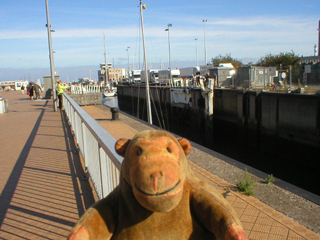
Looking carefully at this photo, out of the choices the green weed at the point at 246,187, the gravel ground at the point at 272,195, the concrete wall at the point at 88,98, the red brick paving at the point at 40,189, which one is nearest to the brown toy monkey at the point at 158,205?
the red brick paving at the point at 40,189

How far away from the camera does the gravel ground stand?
453 centimetres

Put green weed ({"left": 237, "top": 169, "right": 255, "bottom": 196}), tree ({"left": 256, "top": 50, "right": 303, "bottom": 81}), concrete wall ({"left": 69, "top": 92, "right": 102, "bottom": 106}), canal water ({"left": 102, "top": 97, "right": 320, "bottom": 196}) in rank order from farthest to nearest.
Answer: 1. tree ({"left": 256, "top": 50, "right": 303, "bottom": 81})
2. concrete wall ({"left": 69, "top": 92, "right": 102, "bottom": 106})
3. canal water ({"left": 102, "top": 97, "right": 320, "bottom": 196})
4. green weed ({"left": 237, "top": 169, "right": 255, "bottom": 196})

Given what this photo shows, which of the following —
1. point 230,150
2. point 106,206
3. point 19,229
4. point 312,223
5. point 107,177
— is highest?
point 106,206

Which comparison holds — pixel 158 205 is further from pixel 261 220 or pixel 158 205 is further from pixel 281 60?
pixel 281 60

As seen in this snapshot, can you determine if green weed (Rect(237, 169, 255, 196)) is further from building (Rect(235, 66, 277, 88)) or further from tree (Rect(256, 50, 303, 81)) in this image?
tree (Rect(256, 50, 303, 81))

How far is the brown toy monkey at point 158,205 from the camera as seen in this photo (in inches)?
→ 67.7

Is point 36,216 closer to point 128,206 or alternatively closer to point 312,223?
point 128,206

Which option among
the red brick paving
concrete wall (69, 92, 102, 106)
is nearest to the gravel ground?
the red brick paving

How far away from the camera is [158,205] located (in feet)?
5.61

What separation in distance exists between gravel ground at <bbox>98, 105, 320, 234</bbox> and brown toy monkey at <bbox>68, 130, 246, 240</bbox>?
301 cm

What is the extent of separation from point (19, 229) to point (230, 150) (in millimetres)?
15541

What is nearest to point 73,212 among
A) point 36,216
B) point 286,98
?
point 36,216

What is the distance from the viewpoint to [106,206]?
203 cm

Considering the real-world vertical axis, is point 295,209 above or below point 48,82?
below
